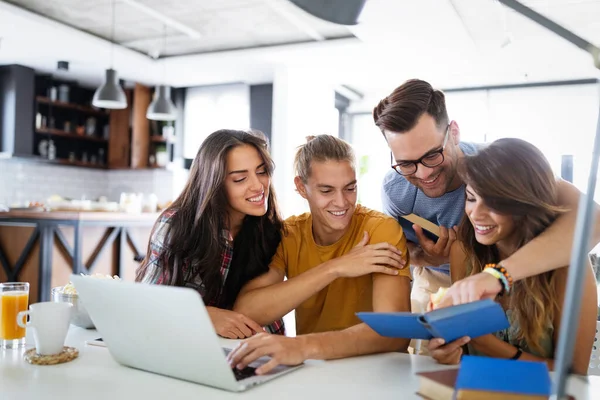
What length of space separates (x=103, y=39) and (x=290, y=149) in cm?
235

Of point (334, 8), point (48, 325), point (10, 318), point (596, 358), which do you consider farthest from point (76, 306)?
point (596, 358)

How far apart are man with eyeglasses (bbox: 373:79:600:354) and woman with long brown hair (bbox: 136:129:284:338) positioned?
500mm

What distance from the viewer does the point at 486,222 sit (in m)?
1.49

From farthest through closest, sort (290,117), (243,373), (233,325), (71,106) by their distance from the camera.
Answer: (71,106)
(290,117)
(233,325)
(243,373)

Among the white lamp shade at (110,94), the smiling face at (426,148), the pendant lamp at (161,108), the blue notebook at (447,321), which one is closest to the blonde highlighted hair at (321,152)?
the smiling face at (426,148)

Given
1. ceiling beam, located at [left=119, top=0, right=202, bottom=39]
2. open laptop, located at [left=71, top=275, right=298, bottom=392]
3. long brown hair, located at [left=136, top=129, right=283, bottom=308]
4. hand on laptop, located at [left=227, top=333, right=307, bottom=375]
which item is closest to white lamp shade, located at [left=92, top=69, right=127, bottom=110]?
ceiling beam, located at [left=119, top=0, right=202, bottom=39]

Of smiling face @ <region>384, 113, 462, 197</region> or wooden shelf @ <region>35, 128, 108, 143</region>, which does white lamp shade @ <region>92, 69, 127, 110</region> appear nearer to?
wooden shelf @ <region>35, 128, 108, 143</region>

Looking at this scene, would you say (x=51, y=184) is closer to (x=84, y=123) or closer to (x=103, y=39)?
(x=84, y=123)

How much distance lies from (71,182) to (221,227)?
627cm

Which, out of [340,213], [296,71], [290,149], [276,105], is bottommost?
[340,213]

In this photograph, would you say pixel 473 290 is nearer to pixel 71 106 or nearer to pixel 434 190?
pixel 434 190

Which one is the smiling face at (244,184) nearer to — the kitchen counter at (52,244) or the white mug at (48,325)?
the white mug at (48,325)

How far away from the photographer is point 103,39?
5.83 m

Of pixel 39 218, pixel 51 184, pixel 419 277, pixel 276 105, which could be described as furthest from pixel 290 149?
pixel 419 277
